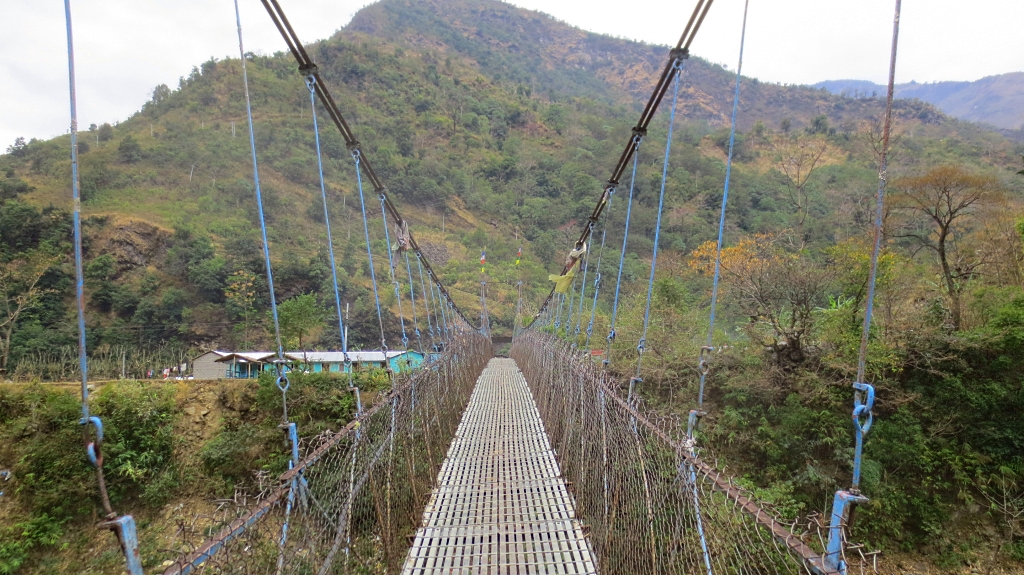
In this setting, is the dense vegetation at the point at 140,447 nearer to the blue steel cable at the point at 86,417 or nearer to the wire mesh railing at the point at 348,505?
the wire mesh railing at the point at 348,505

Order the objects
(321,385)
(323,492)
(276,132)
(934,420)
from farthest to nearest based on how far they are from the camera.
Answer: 1. (276,132)
2. (321,385)
3. (934,420)
4. (323,492)

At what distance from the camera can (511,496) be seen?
8.52ft

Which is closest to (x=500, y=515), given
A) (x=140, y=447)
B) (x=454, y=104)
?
(x=140, y=447)

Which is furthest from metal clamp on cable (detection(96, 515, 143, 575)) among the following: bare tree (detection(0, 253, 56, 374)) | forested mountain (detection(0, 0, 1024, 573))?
bare tree (detection(0, 253, 56, 374))

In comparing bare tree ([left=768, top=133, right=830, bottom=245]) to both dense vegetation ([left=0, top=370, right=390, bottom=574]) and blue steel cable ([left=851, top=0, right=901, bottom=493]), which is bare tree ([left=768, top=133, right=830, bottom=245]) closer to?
blue steel cable ([left=851, top=0, right=901, bottom=493])

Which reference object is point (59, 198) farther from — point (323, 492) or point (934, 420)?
point (934, 420)

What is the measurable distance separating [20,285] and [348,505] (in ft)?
48.6

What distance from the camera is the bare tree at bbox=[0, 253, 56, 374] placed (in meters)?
10.5

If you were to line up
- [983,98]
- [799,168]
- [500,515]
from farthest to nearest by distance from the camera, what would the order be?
[983,98]
[799,168]
[500,515]

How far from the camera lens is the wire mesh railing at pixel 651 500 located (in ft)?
3.60

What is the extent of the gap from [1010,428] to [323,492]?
5578mm

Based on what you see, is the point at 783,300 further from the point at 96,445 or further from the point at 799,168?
the point at 96,445

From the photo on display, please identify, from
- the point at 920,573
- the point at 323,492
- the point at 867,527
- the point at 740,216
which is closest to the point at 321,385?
the point at 323,492

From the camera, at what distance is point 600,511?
6.55 ft
